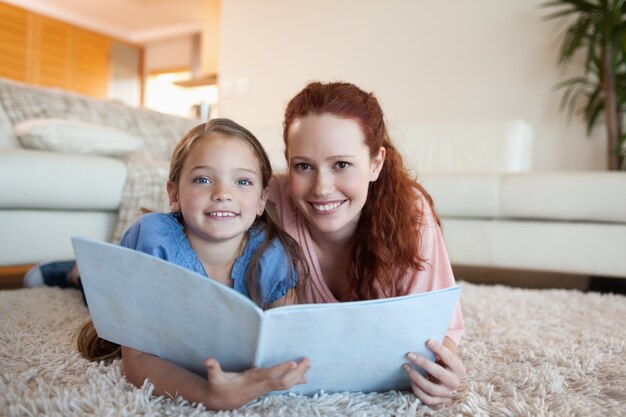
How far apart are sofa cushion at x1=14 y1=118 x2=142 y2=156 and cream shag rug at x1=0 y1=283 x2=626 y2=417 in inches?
27.6

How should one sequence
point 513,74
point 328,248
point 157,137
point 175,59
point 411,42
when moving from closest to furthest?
point 328,248, point 157,137, point 513,74, point 411,42, point 175,59

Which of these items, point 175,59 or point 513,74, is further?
point 175,59

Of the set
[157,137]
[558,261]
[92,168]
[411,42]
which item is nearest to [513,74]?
[411,42]

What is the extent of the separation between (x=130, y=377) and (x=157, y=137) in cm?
203

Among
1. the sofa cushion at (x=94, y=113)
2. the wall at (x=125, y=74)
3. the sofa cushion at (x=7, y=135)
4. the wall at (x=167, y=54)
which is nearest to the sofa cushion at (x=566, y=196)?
the sofa cushion at (x=94, y=113)

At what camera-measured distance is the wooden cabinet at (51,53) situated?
6.26 m

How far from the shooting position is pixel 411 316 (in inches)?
24.6

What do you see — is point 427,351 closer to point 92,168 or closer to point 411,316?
point 411,316

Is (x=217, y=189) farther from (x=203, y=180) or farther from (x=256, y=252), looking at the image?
(x=256, y=252)

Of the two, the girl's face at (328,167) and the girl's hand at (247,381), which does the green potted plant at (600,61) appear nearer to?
the girl's face at (328,167)

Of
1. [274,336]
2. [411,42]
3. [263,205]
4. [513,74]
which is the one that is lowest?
[274,336]

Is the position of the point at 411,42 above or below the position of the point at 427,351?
above

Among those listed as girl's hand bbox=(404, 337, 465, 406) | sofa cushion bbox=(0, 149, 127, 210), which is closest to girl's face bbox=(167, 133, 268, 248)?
girl's hand bbox=(404, 337, 465, 406)

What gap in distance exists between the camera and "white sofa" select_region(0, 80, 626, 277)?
159 centimetres
